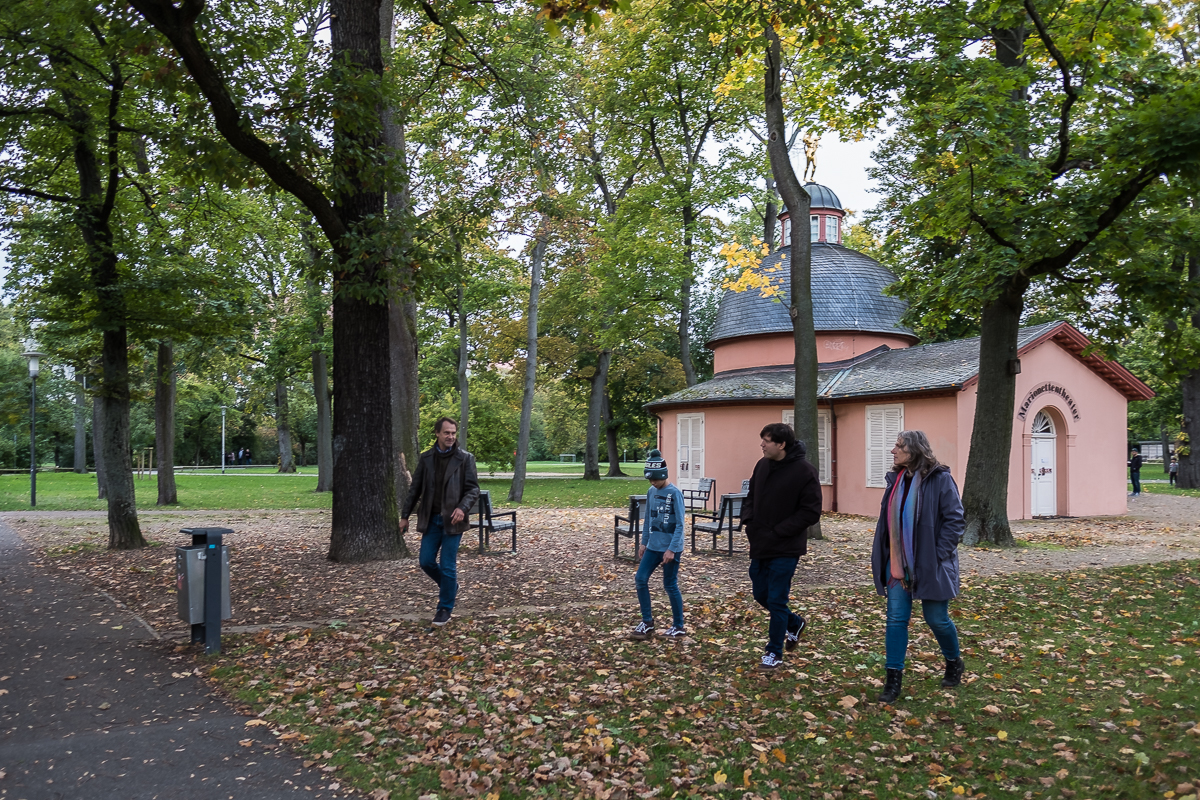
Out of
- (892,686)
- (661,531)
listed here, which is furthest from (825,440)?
(892,686)

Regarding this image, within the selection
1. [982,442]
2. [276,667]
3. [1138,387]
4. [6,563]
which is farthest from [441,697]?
[1138,387]

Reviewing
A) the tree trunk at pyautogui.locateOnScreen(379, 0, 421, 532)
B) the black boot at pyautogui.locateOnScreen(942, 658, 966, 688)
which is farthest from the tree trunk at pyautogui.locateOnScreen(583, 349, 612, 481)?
the black boot at pyautogui.locateOnScreen(942, 658, 966, 688)

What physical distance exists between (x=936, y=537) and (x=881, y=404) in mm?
15645

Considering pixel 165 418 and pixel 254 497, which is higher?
pixel 165 418

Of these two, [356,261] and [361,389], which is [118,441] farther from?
[356,261]

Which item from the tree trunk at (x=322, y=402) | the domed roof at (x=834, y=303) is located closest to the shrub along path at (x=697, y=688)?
the domed roof at (x=834, y=303)

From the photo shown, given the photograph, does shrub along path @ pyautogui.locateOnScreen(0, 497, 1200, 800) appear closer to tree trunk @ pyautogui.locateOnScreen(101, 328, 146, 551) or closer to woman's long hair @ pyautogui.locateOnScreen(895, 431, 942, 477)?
woman's long hair @ pyautogui.locateOnScreen(895, 431, 942, 477)

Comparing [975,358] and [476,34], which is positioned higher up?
[476,34]

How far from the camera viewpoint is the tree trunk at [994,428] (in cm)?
1409

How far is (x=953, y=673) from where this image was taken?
596 centimetres

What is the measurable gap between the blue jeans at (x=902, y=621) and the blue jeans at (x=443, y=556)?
3.78 meters

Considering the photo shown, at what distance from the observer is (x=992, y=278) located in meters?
12.9

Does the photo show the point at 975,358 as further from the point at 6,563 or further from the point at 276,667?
the point at 6,563

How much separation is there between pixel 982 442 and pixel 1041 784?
1086 centimetres
